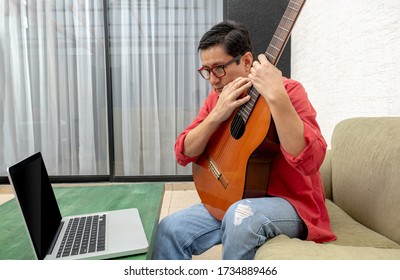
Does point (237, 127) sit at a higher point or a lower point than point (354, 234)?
higher

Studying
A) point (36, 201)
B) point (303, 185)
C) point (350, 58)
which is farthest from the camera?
point (350, 58)

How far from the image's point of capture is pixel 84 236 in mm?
866

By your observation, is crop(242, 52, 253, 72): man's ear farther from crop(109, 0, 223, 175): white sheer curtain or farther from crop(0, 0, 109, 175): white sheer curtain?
crop(0, 0, 109, 175): white sheer curtain

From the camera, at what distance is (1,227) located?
0.97 meters

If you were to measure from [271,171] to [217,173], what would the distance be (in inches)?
7.8

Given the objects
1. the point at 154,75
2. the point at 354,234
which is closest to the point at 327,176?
the point at 354,234

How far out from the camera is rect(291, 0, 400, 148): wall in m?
1.51

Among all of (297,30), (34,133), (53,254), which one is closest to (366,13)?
(297,30)

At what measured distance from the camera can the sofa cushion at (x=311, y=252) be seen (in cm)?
86

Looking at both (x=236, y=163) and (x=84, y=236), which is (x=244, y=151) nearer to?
(x=236, y=163)

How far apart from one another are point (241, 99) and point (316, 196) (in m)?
0.39

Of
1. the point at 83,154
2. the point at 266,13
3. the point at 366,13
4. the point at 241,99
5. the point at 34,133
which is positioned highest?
the point at 266,13
